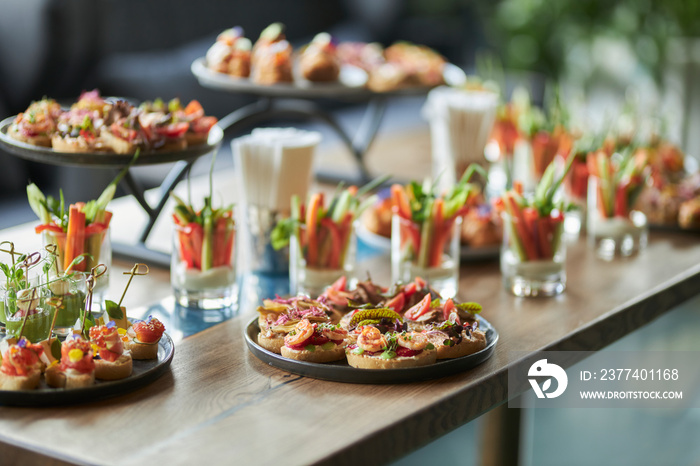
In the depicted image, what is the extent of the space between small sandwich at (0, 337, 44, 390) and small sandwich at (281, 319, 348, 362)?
39 cm

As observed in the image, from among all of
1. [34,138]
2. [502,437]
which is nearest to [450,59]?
[502,437]

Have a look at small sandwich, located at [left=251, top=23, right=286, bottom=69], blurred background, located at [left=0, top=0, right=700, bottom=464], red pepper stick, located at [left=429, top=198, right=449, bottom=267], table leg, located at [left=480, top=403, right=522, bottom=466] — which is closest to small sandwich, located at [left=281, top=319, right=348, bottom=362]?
red pepper stick, located at [left=429, top=198, right=449, bottom=267]

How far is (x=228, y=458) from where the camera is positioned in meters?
1.22

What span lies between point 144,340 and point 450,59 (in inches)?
217

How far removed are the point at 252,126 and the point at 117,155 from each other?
338 cm

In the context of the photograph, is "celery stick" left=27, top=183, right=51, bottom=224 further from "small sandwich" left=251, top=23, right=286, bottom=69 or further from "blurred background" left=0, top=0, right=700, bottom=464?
"blurred background" left=0, top=0, right=700, bottom=464

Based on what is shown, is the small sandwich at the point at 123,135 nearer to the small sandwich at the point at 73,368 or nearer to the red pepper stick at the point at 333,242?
the red pepper stick at the point at 333,242

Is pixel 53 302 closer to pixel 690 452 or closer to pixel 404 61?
pixel 404 61

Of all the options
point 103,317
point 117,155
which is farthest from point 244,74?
point 103,317

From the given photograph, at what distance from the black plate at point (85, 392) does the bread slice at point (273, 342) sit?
0.56ft

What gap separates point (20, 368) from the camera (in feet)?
4.36

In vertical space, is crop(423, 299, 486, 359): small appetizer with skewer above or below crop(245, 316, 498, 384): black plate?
above

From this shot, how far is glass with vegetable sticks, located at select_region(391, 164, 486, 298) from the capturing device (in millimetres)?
1909

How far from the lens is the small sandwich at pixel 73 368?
4.41 ft
